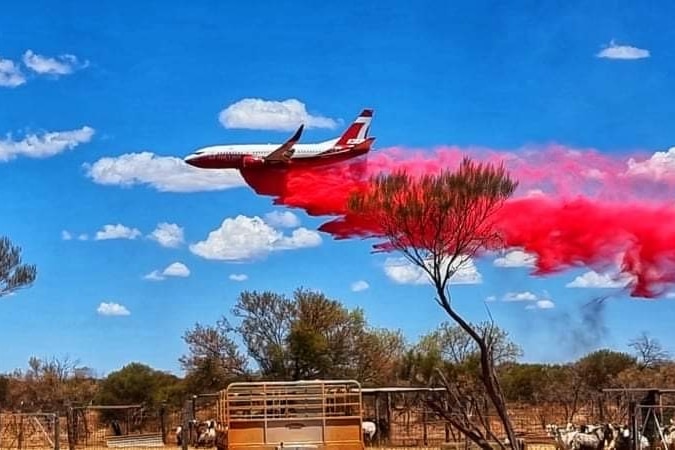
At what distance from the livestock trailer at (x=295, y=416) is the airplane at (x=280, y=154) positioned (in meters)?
23.4

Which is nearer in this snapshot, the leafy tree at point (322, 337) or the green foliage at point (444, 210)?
the green foliage at point (444, 210)

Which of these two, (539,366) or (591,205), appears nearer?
(591,205)

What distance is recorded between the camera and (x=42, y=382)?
81625mm

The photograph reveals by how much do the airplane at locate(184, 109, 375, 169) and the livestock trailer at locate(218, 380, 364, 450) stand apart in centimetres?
2343

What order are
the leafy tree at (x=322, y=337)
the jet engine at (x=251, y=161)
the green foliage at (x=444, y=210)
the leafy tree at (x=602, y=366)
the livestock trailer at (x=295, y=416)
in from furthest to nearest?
1. the leafy tree at (x=602, y=366)
2. the leafy tree at (x=322, y=337)
3. the jet engine at (x=251, y=161)
4. the green foliage at (x=444, y=210)
5. the livestock trailer at (x=295, y=416)

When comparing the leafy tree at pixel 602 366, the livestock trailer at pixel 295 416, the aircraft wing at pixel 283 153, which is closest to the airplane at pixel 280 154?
the aircraft wing at pixel 283 153

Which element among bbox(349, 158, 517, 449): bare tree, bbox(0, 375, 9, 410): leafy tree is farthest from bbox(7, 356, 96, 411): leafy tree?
bbox(349, 158, 517, 449): bare tree

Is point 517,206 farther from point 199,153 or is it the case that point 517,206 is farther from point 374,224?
point 199,153

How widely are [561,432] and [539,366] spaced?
4091 cm

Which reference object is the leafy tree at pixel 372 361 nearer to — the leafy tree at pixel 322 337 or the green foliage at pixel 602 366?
the leafy tree at pixel 322 337

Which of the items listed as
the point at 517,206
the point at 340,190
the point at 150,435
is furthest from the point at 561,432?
the point at 150,435

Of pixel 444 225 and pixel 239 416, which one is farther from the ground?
pixel 444 225

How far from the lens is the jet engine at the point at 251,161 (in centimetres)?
4603

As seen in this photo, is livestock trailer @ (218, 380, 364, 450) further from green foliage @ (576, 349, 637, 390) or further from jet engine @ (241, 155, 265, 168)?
green foliage @ (576, 349, 637, 390)
